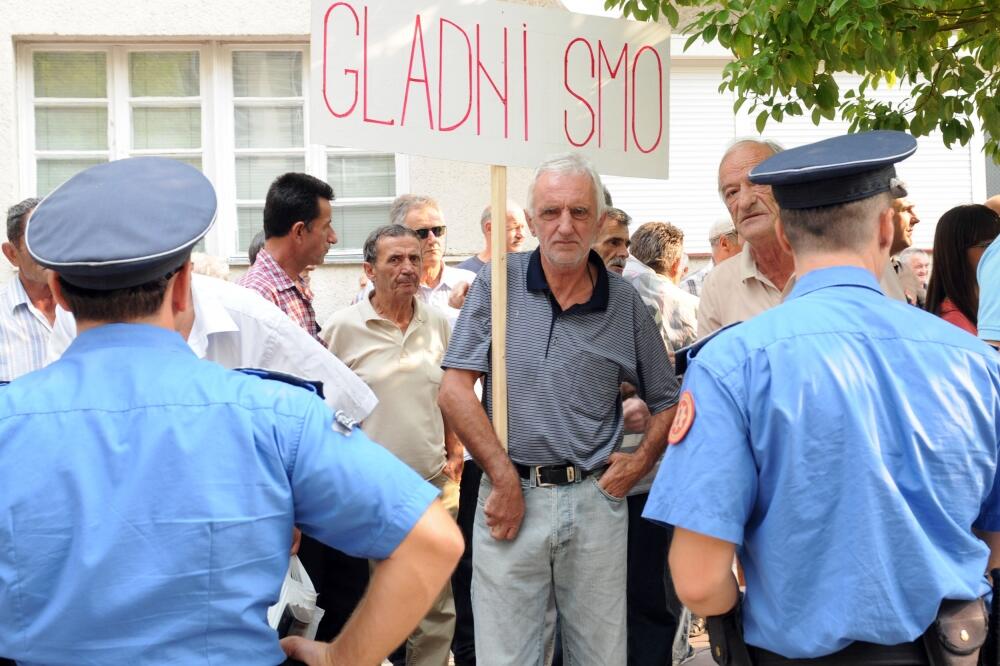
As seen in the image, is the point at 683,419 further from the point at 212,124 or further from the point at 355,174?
the point at 212,124

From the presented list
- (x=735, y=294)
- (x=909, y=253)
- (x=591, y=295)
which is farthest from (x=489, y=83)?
(x=909, y=253)

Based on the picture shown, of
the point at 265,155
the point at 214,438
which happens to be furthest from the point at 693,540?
the point at 265,155

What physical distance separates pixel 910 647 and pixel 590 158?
2421mm

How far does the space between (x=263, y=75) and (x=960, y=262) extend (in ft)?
21.4

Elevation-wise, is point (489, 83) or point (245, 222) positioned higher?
point (489, 83)

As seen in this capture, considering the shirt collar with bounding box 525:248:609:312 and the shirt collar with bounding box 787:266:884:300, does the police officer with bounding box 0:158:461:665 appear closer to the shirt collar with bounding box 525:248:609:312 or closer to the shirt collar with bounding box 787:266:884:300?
the shirt collar with bounding box 787:266:884:300

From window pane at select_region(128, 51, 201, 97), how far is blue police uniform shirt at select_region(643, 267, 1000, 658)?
8.36 meters

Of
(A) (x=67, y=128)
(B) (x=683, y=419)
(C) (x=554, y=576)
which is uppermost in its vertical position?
(A) (x=67, y=128)

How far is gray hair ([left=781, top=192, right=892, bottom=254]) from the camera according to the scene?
102 inches

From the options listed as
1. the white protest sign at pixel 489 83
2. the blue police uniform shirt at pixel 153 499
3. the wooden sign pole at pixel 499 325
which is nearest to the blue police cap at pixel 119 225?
the blue police uniform shirt at pixel 153 499

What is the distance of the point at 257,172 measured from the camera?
10.1m

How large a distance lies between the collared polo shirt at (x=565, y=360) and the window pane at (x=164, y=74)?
255 inches

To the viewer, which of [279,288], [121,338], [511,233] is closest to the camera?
[121,338]

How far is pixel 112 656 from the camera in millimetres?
1983
